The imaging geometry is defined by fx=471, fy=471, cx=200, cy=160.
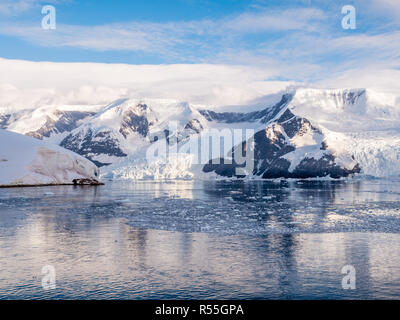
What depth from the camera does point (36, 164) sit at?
85.6 m

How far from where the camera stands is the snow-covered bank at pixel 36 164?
3201 inches

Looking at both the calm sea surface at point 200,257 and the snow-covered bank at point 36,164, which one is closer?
the calm sea surface at point 200,257

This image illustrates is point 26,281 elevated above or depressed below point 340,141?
below

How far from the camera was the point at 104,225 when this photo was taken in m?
26.2

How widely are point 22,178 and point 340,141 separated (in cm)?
14437

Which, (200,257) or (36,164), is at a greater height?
(36,164)

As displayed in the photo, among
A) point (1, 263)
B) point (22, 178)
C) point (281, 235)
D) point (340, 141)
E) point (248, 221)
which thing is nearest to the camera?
point (1, 263)

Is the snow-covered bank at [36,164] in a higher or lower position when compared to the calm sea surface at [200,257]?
higher

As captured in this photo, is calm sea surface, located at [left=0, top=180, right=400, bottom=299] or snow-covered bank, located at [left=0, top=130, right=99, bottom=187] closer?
calm sea surface, located at [left=0, top=180, right=400, bottom=299]

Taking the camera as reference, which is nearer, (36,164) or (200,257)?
(200,257)

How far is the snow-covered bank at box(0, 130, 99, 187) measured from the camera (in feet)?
267

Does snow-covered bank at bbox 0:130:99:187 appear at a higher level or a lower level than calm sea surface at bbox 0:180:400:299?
higher
